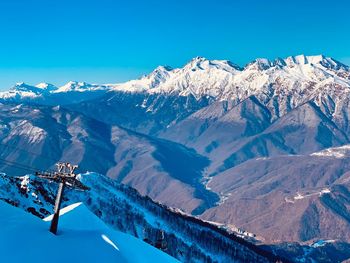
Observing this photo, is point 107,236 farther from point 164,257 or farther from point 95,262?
point 164,257

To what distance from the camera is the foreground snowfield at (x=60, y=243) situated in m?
38.8

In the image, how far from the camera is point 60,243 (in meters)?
41.5

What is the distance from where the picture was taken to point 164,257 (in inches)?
2082

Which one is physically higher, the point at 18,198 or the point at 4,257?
the point at 4,257

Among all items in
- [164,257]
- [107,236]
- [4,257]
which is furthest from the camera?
[164,257]

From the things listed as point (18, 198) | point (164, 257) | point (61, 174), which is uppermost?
point (61, 174)

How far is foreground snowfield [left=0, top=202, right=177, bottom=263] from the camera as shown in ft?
127

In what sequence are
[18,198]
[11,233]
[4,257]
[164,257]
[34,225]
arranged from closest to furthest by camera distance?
[4,257] < [11,233] < [34,225] < [164,257] < [18,198]

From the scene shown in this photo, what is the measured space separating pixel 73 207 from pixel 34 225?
11.8 meters

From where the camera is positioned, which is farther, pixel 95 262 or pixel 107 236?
pixel 107 236

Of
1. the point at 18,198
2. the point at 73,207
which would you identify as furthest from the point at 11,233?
the point at 18,198

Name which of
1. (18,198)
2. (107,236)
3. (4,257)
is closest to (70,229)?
(107,236)

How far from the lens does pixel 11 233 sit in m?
39.8

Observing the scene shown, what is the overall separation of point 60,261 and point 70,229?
6.93m
